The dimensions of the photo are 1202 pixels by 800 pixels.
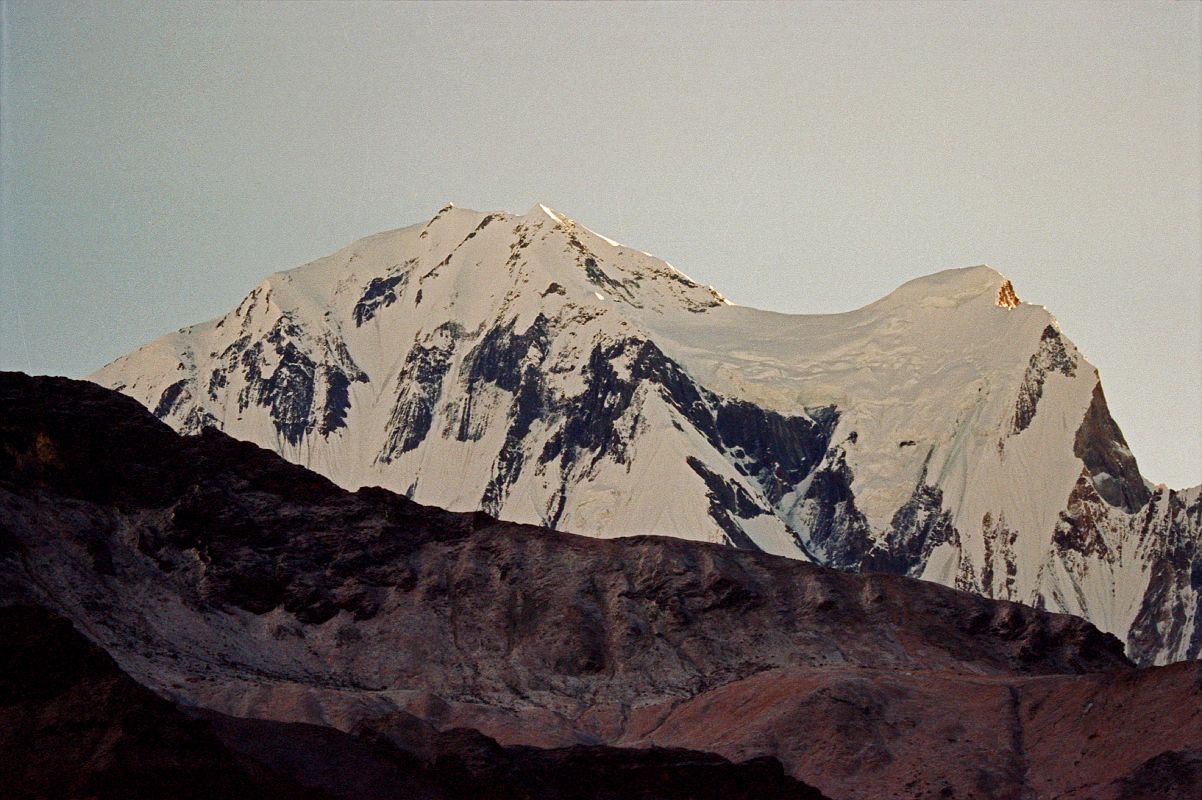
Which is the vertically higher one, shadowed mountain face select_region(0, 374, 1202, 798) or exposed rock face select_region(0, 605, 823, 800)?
shadowed mountain face select_region(0, 374, 1202, 798)

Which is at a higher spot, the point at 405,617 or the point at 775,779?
the point at 405,617

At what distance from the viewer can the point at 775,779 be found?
13238 centimetres

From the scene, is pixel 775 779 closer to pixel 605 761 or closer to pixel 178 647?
pixel 605 761

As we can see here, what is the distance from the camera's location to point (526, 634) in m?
179

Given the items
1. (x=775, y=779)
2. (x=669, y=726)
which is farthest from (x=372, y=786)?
(x=669, y=726)

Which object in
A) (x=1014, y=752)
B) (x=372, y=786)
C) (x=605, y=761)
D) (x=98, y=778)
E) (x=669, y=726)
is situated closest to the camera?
(x=98, y=778)

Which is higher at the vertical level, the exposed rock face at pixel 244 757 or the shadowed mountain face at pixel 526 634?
the shadowed mountain face at pixel 526 634

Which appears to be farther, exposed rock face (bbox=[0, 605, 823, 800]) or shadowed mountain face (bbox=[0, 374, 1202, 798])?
shadowed mountain face (bbox=[0, 374, 1202, 798])

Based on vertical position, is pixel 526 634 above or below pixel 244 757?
above

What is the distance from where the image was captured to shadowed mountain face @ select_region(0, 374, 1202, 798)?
143 meters

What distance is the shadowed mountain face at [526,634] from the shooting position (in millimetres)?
143000

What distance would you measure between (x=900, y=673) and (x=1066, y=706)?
18338 millimetres

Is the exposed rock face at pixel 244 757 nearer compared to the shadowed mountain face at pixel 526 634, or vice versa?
the exposed rock face at pixel 244 757

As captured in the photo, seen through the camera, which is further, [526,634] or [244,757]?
[526,634]
